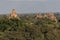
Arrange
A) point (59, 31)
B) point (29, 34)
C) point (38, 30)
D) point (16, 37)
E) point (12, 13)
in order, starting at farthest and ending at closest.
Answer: point (12, 13), point (59, 31), point (38, 30), point (29, 34), point (16, 37)

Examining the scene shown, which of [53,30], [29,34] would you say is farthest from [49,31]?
[29,34]

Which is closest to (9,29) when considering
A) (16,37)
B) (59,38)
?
(16,37)

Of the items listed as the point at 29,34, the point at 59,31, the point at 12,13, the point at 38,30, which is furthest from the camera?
the point at 12,13

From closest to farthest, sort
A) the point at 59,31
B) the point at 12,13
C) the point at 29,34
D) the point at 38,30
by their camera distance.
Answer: the point at 29,34
the point at 38,30
the point at 59,31
the point at 12,13

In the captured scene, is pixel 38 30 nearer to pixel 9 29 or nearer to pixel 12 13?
pixel 9 29

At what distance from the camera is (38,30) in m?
27.8

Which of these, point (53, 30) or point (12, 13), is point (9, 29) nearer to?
point (53, 30)

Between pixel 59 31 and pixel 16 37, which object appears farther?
pixel 59 31

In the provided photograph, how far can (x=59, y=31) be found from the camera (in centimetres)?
3019

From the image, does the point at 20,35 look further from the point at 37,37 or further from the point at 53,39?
the point at 53,39

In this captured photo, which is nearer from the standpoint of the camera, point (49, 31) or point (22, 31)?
point (22, 31)

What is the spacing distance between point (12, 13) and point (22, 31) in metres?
11.4

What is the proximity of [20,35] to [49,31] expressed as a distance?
13.8ft

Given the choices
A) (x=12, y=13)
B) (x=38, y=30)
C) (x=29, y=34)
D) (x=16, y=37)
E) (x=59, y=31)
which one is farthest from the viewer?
(x=12, y=13)
